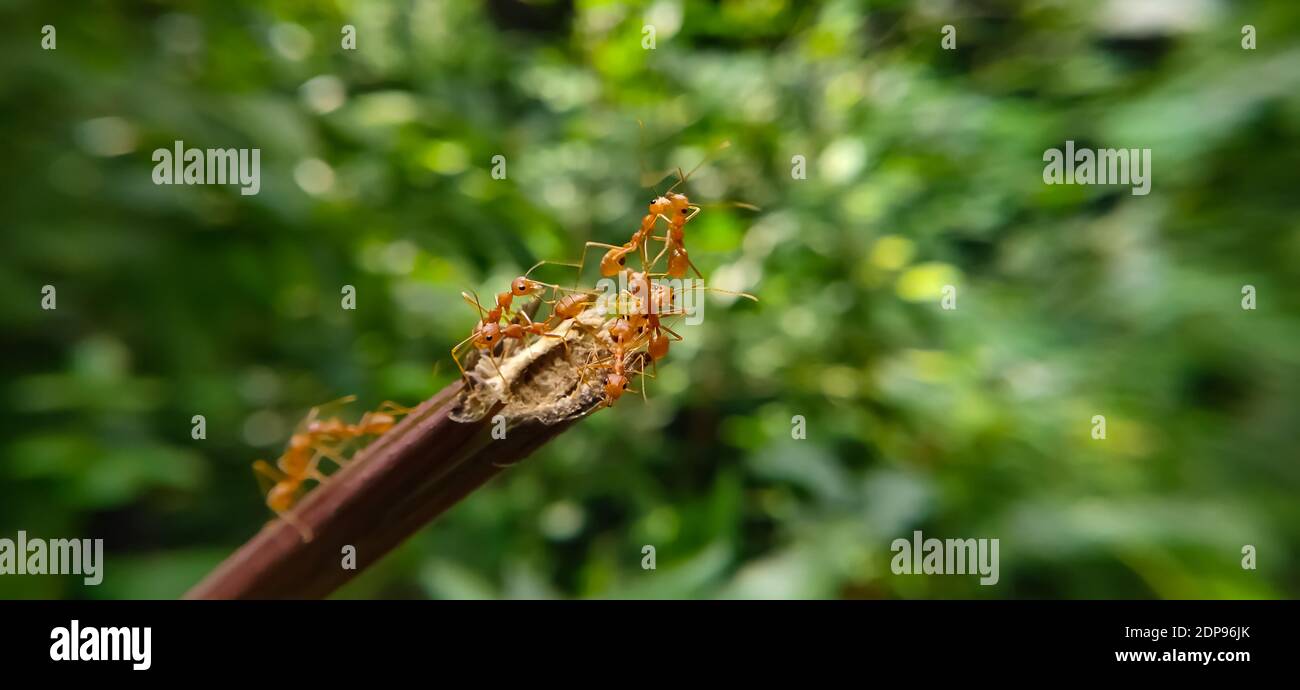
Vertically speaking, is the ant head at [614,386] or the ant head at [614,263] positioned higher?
the ant head at [614,263]

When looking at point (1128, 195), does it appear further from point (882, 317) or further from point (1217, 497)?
point (882, 317)

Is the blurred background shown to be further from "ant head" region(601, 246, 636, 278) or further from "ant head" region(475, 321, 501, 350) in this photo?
"ant head" region(475, 321, 501, 350)

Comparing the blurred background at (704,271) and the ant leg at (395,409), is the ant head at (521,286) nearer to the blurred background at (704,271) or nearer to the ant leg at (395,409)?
the ant leg at (395,409)

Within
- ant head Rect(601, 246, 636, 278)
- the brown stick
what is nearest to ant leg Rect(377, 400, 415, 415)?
the brown stick

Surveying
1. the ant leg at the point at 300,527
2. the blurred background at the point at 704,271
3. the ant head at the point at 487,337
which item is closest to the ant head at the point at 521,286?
the ant head at the point at 487,337

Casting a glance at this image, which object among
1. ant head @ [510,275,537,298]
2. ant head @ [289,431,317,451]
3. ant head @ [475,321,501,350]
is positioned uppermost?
ant head @ [510,275,537,298]
